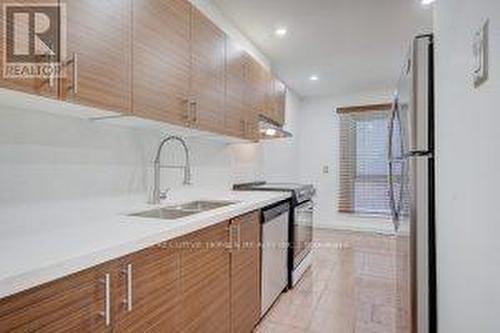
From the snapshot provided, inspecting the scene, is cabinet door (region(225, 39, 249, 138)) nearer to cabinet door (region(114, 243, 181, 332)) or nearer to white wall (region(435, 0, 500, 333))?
cabinet door (region(114, 243, 181, 332))

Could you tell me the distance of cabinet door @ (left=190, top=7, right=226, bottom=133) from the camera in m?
1.85

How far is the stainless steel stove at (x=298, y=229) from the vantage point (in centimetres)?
279

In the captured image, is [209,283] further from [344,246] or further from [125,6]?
[344,246]

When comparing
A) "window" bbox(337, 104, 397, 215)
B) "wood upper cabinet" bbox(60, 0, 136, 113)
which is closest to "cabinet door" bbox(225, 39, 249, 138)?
"wood upper cabinet" bbox(60, 0, 136, 113)

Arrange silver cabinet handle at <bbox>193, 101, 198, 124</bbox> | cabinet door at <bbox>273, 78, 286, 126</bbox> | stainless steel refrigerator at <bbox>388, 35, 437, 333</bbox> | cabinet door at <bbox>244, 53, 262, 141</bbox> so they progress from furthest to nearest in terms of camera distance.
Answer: cabinet door at <bbox>273, 78, 286, 126</bbox>
cabinet door at <bbox>244, 53, 262, 141</bbox>
silver cabinet handle at <bbox>193, 101, 198, 124</bbox>
stainless steel refrigerator at <bbox>388, 35, 437, 333</bbox>

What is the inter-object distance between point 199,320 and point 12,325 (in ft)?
2.80

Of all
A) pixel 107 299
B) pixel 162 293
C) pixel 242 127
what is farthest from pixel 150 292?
pixel 242 127

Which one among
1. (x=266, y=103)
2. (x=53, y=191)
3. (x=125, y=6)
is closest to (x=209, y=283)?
(x=53, y=191)

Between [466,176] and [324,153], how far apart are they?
4913 mm

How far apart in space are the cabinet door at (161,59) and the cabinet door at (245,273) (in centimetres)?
74

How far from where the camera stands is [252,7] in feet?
8.74

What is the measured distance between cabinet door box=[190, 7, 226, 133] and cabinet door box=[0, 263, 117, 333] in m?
1.13

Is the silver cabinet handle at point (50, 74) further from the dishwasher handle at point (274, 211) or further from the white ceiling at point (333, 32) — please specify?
the white ceiling at point (333, 32)

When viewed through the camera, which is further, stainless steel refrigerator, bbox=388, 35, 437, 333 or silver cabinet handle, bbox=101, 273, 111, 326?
stainless steel refrigerator, bbox=388, 35, 437, 333
